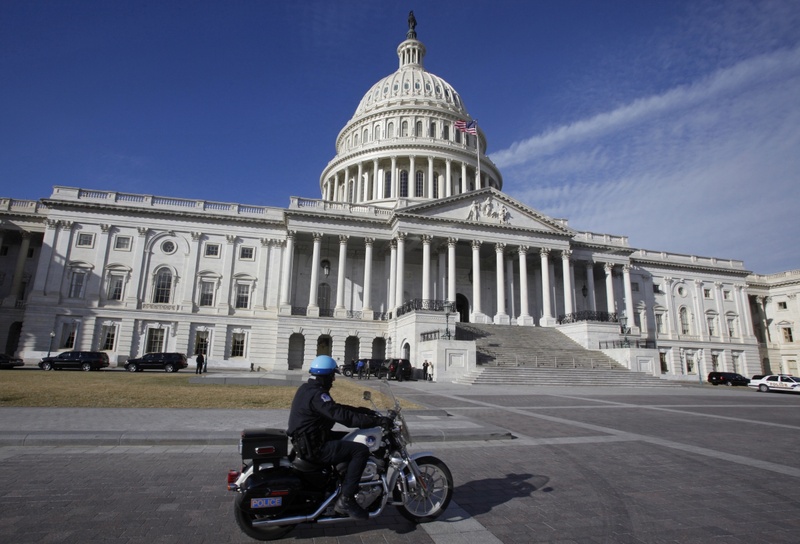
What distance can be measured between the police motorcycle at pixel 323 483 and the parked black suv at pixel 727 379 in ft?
166

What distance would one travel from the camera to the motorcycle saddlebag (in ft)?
15.7

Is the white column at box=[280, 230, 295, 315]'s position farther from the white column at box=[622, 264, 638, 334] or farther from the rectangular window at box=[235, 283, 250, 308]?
the white column at box=[622, 264, 638, 334]

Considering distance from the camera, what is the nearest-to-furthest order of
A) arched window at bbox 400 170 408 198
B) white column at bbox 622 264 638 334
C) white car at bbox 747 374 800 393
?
white car at bbox 747 374 800 393
white column at bbox 622 264 638 334
arched window at bbox 400 170 408 198

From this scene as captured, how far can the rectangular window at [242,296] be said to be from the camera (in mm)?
47031

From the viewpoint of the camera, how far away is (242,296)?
155 ft

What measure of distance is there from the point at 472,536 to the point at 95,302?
48.9 meters

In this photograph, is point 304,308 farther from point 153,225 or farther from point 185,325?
point 153,225

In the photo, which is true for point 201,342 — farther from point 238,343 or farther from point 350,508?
point 350,508

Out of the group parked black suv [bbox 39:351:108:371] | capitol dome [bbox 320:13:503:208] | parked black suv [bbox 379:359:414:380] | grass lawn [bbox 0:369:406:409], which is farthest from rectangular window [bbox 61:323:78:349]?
capitol dome [bbox 320:13:503:208]

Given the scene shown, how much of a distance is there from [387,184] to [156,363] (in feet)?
127

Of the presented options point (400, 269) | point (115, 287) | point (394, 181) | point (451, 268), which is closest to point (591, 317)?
point (451, 268)

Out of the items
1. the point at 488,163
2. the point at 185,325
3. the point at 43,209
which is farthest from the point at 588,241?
the point at 43,209

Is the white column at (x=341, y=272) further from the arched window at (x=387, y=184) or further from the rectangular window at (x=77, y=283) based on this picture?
the rectangular window at (x=77, y=283)

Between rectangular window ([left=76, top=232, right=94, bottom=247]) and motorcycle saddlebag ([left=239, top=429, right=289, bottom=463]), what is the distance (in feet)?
163
